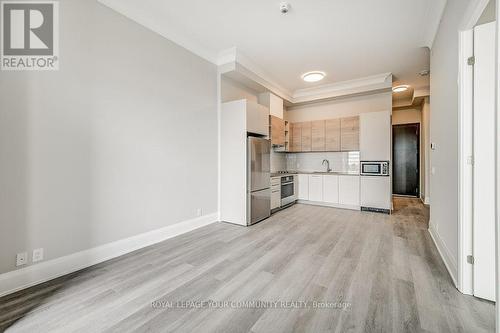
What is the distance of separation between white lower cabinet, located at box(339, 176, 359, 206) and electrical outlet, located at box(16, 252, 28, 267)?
5430 mm

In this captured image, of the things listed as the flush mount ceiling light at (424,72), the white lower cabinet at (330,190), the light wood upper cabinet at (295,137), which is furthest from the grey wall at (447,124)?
the light wood upper cabinet at (295,137)

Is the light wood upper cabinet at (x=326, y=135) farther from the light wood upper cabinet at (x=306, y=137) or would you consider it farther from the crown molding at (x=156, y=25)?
the crown molding at (x=156, y=25)

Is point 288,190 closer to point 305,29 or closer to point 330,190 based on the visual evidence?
point 330,190

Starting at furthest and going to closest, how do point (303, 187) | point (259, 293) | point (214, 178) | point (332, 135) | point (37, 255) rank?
point (303, 187) → point (332, 135) → point (214, 178) → point (37, 255) → point (259, 293)

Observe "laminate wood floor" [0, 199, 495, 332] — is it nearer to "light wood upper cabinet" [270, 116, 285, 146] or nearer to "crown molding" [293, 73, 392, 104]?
"light wood upper cabinet" [270, 116, 285, 146]

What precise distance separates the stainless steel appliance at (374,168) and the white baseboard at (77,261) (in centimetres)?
Answer: 422

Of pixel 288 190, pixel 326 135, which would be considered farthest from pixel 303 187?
pixel 326 135

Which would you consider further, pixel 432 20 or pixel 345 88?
pixel 345 88

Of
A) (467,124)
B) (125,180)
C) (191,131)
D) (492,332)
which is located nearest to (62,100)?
(125,180)

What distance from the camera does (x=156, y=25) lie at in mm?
3059

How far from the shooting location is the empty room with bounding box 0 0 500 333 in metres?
1.72

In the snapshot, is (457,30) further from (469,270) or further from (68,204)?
(68,204)

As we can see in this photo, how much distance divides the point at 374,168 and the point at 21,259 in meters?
5.83

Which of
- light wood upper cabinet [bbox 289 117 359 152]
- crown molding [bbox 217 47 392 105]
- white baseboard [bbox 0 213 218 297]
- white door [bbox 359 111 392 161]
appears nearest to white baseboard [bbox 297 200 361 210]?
white door [bbox 359 111 392 161]
